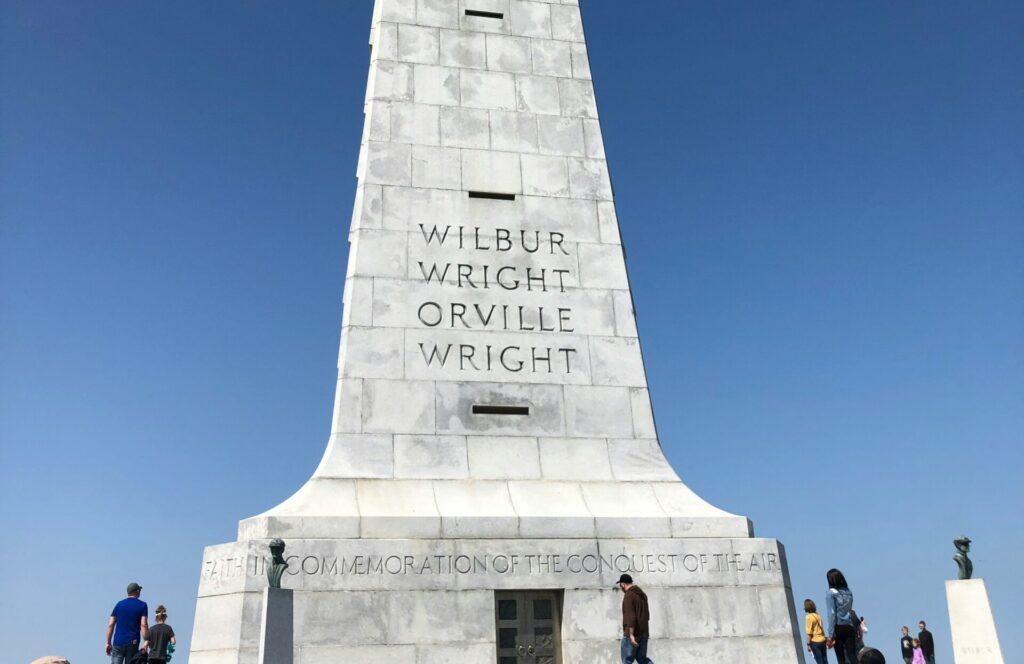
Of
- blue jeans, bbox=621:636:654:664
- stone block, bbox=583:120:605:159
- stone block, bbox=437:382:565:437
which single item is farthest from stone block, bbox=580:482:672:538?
stone block, bbox=583:120:605:159

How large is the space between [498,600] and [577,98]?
784cm

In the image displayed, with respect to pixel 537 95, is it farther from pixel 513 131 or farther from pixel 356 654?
pixel 356 654

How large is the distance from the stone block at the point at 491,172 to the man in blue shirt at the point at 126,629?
720 cm

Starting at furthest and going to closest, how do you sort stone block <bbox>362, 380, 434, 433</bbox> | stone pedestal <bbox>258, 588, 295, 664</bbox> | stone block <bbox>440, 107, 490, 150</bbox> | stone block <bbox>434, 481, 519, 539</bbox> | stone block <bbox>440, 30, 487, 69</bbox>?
stone block <bbox>440, 30, 487, 69</bbox> < stone block <bbox>440, 107, 490, 150</bbox> < stone block <bbox>362, 380, 434, 433</bbox> < stone block <bbox>434, 481, 519, 539</bbox> < stone pedestal <bbox>258, 588, 295, 664</bbox>

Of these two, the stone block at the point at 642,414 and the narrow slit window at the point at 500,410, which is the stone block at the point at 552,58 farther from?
the narrow slit window at the point at 500,410

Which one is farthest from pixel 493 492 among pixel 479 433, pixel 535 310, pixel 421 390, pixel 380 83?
pixel 380 83

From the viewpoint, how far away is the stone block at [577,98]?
14.9 m

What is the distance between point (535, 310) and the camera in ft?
44.0

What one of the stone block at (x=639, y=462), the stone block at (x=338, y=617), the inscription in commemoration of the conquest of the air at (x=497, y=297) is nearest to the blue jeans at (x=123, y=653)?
the stone block at (x=338, y=617)

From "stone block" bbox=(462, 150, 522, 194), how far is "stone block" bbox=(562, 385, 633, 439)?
318cm

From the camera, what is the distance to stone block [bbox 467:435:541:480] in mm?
12399

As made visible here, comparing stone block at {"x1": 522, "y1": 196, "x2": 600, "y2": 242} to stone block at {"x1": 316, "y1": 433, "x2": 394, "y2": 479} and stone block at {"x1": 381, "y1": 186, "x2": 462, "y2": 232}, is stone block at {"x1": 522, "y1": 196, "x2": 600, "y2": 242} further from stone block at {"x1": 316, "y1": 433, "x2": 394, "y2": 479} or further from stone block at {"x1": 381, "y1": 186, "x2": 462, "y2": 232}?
stone block at {"x1": 316, "y1": 433, "x2": 394, "y2": 479}

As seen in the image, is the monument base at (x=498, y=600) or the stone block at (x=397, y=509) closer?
the monument base at (x=498, y=600)

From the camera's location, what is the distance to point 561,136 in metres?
14.6
